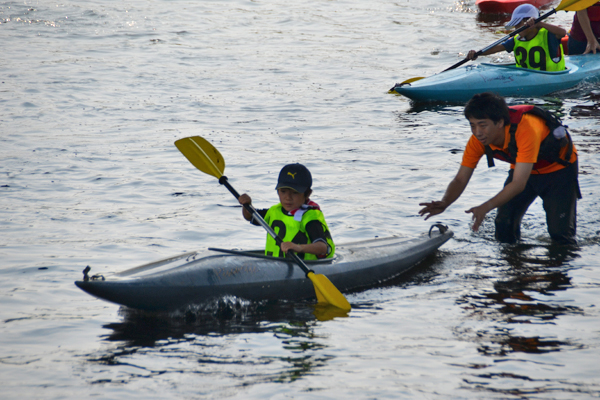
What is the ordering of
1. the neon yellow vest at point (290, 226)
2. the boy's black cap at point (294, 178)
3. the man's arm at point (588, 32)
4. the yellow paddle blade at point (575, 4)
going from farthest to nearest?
the man's arm at point (588, 32) → the yellow paddle blade at point (575, 4) → the neon yellow vest at point (290, 226) → the boy's black cap at point (294, 178)

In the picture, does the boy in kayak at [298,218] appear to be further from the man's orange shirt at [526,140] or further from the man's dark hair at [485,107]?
the man's orange shirt at [526,140]

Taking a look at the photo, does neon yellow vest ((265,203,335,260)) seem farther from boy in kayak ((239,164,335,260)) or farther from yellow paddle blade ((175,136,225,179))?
yellow paddle blade ((175,136,225,179))

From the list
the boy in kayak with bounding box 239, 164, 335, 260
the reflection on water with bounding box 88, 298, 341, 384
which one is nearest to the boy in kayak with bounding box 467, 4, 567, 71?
the boy in kayak with bounding box 239, 164, 335, 260

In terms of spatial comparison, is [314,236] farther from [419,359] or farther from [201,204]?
[201,204]

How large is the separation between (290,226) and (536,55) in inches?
259

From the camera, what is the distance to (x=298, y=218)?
4.27m

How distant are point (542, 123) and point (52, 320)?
346cm

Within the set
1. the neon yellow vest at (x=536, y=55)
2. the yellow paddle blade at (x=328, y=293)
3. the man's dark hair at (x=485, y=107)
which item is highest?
the neon yellow vest at (x=536, y=55)

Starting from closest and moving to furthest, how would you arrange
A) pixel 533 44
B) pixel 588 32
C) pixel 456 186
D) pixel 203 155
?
pixel 456 186
pixel 203 155
pixel 533 44
pixel 588 32

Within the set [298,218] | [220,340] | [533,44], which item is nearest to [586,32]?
[533,44]

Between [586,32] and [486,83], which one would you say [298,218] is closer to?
[486,83]

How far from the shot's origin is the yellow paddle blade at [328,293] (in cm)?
412

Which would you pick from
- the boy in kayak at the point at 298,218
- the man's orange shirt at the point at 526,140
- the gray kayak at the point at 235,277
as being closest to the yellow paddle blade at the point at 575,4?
the man's orange shirt at the point at 526,140

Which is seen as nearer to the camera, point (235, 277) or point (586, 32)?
point (235, 277)
